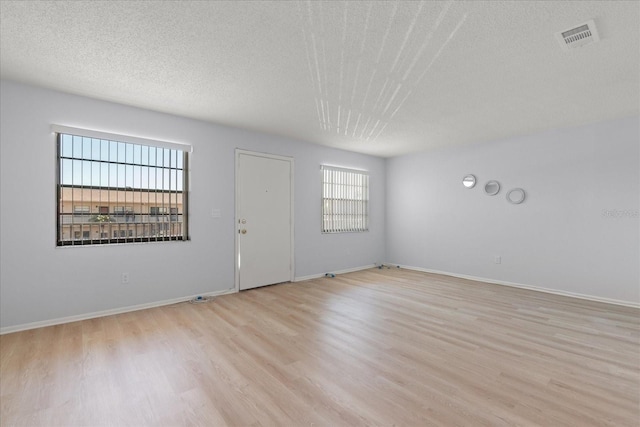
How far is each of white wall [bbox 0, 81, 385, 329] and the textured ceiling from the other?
269 mm

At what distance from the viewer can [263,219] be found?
4.89 meters

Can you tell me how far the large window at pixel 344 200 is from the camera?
5938 mm

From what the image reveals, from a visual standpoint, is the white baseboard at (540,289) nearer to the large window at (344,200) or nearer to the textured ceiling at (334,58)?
the large window at (344,200)

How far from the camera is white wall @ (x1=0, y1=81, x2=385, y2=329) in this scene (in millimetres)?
3002

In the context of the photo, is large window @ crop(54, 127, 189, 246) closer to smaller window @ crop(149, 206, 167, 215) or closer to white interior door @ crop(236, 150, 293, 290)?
smaller window @ crop(149, 206, 167, 215)

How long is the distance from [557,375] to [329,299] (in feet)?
8.39

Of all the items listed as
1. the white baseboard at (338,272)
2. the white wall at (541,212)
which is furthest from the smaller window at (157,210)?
the white wall at (541,212)

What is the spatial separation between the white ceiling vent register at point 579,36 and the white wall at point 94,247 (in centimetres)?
384

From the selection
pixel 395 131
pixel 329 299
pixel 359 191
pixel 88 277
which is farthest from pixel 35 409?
pixel 359 191

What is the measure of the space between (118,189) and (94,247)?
733 mm

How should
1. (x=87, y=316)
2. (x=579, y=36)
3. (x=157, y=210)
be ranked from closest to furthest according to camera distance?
(x=579, y=36), (x=87, y=316), (x=157, y=210)

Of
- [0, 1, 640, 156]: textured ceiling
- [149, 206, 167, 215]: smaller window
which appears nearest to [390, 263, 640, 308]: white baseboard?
[0, 1, 640, 156]: textured ceiling

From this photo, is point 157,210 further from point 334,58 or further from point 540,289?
point 540,289

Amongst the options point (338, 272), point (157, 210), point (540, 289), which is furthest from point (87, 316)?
point (540, 289)
